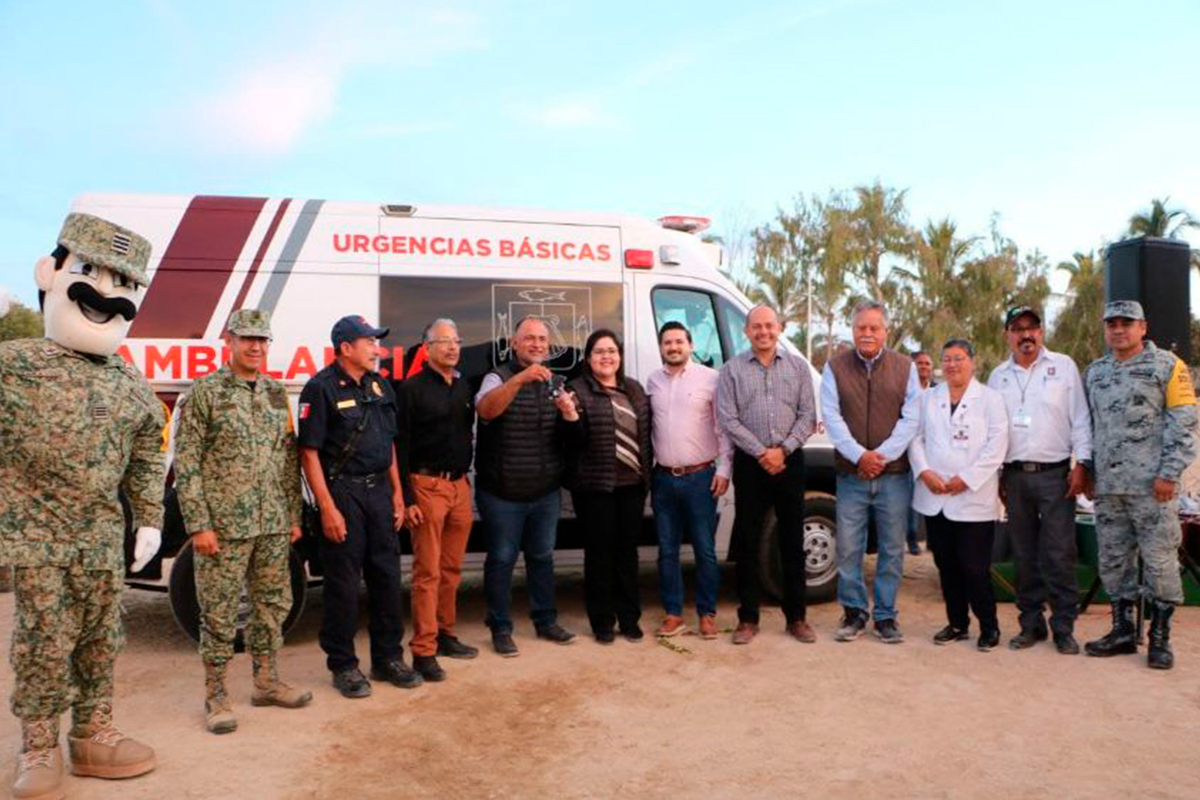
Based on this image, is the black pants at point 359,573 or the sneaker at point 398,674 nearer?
the black pants at point 359,573

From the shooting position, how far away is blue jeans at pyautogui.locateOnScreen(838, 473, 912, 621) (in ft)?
17.6

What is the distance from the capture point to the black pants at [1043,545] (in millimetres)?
5207

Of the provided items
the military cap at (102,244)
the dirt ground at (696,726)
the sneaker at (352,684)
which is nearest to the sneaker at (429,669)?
the dirt ground at (696,726)

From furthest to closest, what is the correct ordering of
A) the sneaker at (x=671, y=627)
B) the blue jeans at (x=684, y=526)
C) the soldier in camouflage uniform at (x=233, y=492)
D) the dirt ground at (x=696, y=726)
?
the sneaker at (x=671, y=627) < the blue jeans at (x=684, y=526) < the soldier in camouflage uniform at (x=233, y=492) < the dirt ground at (x=696, y=726)

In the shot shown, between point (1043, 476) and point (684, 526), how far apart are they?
198cm

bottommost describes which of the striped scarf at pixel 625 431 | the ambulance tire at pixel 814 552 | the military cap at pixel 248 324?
the ambulance tire at pixel 814 552

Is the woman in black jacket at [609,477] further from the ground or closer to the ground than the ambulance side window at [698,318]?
closer to the ground

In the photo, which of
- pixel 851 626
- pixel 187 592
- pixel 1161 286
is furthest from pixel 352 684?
pixel 1161 286

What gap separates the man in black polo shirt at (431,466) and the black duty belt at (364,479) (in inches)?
9.4

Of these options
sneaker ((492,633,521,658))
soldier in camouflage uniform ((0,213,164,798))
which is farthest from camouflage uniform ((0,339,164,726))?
sneaker ((492,633,521,658))

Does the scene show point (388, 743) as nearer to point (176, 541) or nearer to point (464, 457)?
point (464, 457)

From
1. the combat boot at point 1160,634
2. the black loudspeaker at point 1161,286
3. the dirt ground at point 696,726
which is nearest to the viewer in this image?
the dirt ground at point 696,726

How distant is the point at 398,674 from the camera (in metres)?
4.62

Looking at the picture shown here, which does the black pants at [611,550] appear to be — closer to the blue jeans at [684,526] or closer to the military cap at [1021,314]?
the blue jeans at [684,526]
